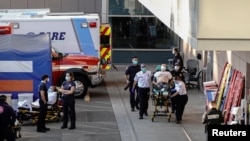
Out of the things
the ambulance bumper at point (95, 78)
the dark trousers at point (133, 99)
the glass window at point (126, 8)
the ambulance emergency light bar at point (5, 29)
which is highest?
the glass window at point (126, 8)

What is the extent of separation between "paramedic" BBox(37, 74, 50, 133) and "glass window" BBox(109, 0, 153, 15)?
16.8 m

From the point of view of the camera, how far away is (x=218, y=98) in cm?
2136

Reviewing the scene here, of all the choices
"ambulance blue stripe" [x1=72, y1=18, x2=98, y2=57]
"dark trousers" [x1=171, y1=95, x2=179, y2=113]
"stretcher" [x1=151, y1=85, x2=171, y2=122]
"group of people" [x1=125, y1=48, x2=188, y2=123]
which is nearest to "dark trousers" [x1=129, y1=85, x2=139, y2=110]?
"group of people" [x1=125, y1=48, x2=188, y2=123]

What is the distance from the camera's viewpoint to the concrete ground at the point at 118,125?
19.4m

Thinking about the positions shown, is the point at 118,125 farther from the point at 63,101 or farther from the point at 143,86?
the point at 63,101

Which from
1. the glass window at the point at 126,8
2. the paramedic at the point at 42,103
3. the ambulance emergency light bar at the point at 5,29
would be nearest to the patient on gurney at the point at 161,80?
the paramedic at the point at 42,103

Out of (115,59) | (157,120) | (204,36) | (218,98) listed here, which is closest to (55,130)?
(157,120)

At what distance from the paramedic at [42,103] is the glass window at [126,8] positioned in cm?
1676

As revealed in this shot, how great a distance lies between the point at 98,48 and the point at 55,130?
25.7 feet

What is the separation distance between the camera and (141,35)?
120 feet

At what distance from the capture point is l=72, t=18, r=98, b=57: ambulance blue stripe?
27422mm

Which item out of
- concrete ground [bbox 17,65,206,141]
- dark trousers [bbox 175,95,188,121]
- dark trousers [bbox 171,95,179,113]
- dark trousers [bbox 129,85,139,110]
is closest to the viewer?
concrete ground [bbox 17,65,206,141]

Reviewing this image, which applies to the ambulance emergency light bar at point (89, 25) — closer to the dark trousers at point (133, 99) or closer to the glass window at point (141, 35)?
the dark trousers at point (133, 99)

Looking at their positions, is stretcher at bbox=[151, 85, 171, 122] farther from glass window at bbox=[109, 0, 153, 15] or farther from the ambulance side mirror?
glass window at bbox=[109, 0, 153, 15]
